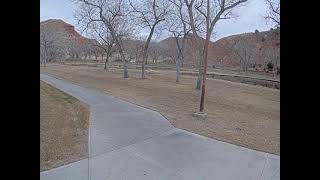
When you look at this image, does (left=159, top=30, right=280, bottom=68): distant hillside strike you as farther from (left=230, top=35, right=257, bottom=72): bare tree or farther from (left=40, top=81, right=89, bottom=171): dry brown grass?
(left=40, top=81, right=89, bottom=171): dry brown grass

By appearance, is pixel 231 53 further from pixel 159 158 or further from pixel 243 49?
pixel 159 158

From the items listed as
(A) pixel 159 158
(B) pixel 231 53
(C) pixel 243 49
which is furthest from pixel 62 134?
(B) pixel 231 53

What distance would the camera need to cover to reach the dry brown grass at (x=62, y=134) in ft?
18.4

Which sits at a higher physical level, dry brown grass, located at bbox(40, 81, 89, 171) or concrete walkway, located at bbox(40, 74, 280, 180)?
dry brown grass, located at bbox(40, 81, 89, 171)

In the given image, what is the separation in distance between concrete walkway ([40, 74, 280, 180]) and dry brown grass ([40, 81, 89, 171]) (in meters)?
0.22

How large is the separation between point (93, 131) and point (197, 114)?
4192 mm

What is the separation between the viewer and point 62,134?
7363 millimetres

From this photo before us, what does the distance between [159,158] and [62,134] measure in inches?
106

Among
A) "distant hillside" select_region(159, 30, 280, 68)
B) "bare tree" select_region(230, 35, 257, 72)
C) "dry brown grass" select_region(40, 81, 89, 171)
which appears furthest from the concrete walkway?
"bare tree" select_region(230, 35, 257, 72)

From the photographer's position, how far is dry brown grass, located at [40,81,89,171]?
5.60 m

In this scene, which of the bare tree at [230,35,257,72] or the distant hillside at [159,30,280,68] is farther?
the bare tree at [230,35,257,72]

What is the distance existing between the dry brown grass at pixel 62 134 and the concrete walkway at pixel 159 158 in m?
0.22

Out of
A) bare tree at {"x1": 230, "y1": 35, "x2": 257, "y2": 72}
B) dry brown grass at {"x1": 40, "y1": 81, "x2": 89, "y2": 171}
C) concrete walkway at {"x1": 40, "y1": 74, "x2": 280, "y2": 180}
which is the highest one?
bare tree at {"x1": 230, "y1": 35, "x2": 257, "y2": 72}

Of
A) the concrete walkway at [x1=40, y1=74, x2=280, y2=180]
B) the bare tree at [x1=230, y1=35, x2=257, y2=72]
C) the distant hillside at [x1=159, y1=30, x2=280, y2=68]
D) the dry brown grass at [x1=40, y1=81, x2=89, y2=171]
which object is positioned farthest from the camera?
the bare tree at [x1=230, y1=35, x2=257, y2=72]
